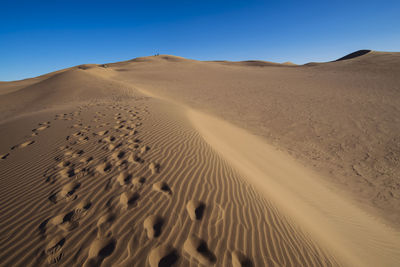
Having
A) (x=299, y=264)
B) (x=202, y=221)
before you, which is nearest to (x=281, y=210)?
(x=299, y=264)

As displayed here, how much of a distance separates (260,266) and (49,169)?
4494 millimetres

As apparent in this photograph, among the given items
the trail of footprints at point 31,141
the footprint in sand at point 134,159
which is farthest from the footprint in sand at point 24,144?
the footprint in sand at point 134,159

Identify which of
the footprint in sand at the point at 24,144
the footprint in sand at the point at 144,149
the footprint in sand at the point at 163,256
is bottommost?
the footprint in sand at the point at 163,256

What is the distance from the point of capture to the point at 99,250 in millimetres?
2420

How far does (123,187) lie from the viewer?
3391 millimetres

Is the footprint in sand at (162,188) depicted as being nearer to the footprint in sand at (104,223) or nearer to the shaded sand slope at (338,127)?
the footprint in sand at (104,223)

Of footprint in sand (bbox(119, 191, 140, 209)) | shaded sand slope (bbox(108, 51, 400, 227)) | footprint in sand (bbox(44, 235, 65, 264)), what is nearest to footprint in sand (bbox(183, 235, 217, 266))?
footprint in sand (bbox(119, 191, 140, 209))

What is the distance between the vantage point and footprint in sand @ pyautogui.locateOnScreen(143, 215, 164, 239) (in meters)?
2.60

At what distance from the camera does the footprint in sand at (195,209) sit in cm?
288

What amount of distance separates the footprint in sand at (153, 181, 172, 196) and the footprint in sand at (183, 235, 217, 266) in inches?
36.3

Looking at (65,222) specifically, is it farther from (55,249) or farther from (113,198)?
(113,198)

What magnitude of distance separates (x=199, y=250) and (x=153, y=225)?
76 cm

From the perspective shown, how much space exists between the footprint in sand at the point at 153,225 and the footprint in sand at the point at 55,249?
106 centimetres

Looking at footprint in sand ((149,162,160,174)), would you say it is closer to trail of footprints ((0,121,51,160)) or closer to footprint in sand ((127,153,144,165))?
footprint in sand ((127,153,144,165))
